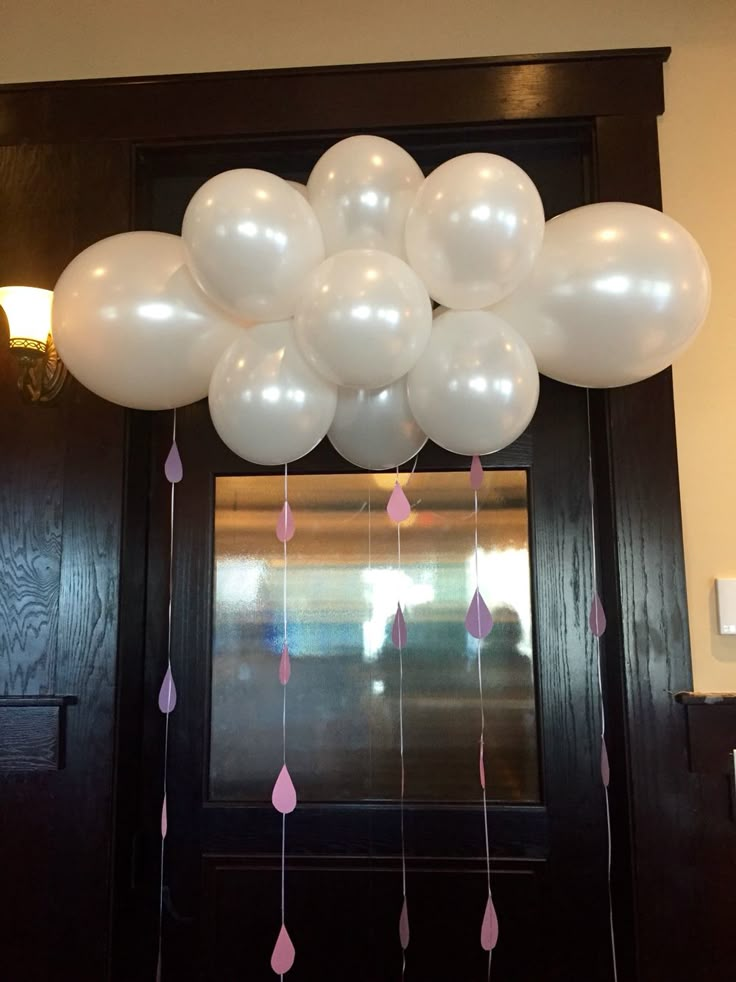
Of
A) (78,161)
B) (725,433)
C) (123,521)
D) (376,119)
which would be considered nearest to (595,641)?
(725,433)

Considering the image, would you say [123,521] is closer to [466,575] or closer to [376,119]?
[466,575]

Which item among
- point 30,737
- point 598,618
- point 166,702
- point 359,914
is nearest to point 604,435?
point 598,618

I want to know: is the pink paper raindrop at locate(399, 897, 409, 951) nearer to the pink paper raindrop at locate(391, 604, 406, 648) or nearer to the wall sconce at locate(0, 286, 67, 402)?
the pink paper raindrop at locate(391, 604, 406, 648)

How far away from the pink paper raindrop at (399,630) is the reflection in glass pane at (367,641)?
0.04m

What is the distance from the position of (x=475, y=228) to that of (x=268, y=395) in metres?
0.35

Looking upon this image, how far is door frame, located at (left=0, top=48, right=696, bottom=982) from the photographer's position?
1554 mm

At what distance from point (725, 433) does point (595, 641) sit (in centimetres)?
50

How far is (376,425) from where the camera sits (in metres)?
1.28

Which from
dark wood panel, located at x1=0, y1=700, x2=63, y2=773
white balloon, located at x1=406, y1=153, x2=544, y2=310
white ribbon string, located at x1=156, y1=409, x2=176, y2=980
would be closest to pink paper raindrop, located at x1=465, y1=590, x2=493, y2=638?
white balloon, located at x1=406, y1=153, x2=544, y2=310

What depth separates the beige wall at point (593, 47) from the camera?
5.39 ft

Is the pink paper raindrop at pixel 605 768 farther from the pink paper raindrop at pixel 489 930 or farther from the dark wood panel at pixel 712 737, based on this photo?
the pink paper raindrop at pixel 489 930

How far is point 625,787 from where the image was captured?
5.20 ft

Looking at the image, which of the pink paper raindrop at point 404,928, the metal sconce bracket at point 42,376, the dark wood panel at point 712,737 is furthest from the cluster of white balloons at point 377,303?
the pink paper raindrop at point 404,928

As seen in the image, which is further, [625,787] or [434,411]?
[625,787]
